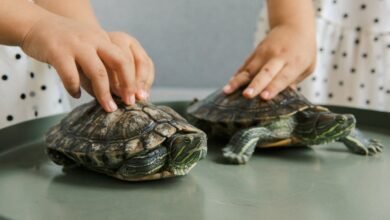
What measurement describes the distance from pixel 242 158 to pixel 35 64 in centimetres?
45

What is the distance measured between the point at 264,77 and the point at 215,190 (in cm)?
30

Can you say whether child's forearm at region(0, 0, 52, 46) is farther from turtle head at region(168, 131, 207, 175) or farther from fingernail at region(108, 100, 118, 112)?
turtle head at region(168, 131, 207, 175)

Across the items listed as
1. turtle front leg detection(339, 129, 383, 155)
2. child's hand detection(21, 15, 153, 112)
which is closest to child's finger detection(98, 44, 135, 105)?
child's hand detection(21, 15, 153, 112)

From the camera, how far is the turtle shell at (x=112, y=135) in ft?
1.99

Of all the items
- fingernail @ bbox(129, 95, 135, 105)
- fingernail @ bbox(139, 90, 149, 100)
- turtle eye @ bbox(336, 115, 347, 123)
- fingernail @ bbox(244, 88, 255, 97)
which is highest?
fingernail @ bbox(129, 95, 135, 105)

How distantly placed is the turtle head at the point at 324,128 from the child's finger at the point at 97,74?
0.99ft

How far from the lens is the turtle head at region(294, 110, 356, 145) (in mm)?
749

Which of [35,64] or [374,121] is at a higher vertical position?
[35,64]

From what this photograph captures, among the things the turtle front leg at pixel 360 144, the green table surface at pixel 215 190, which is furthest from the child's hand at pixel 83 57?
the turtle front leg at pixel 360 144

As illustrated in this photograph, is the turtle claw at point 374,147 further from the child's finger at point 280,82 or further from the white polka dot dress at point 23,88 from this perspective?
the white polka dot dress at point 23,88

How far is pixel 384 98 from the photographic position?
1182 mm

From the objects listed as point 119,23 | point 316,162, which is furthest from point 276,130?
point 119,23

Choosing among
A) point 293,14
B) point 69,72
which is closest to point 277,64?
point 293,14

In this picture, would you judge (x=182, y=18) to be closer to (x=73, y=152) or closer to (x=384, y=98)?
(x=384, y=98)
